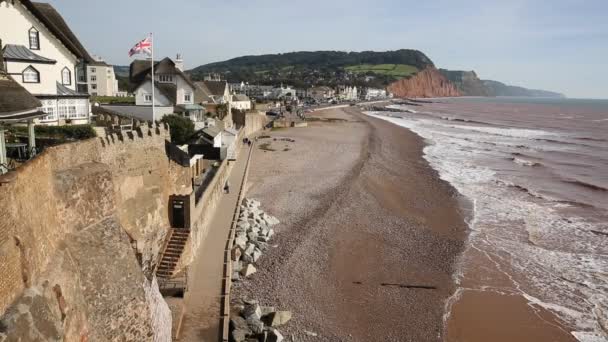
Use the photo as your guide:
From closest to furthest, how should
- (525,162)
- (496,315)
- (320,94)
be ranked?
(496,315), (525,162), (320,94)

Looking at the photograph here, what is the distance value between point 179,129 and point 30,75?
866 cm

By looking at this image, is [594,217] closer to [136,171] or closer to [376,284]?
[376,284]

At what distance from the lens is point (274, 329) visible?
11.5m

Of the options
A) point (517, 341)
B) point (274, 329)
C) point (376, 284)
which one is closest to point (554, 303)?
point (517, 341)

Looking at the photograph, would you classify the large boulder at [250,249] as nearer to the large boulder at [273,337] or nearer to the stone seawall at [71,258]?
the large boulder at [273,337]

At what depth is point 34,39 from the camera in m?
16.3

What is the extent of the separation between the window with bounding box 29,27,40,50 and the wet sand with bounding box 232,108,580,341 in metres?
11.2

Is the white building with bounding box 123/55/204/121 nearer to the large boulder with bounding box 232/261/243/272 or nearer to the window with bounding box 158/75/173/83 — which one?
the window with bounding box 158/75/173/83

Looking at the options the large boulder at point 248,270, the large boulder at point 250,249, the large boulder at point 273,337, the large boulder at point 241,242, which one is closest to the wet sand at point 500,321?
the large boulder at point 273,337

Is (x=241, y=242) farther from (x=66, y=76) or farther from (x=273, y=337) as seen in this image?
(x=66, y=76)

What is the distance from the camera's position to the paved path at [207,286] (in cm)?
1027

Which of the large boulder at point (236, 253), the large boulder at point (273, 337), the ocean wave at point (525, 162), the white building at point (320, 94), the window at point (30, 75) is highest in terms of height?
the white building at point (320, 94)

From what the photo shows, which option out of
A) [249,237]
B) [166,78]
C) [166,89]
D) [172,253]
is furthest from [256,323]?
[166,78]

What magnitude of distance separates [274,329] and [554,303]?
8.75 m
